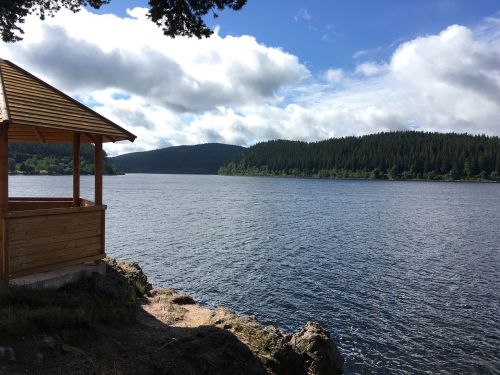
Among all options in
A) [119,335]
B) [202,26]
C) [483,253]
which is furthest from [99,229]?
[483,253]

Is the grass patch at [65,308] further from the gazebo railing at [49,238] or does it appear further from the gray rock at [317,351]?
the gray rock at [317,351]

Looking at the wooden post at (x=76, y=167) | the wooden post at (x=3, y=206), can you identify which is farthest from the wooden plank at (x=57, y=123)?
the wooden post at (x=76, y=167)

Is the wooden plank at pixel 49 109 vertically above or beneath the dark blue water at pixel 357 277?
above

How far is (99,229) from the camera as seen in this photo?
1241cm

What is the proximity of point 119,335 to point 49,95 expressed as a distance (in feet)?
23.9

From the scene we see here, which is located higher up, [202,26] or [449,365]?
[202,26]

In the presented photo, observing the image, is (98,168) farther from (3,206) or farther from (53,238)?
(3,206)

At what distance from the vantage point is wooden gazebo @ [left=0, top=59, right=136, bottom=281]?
10000mm

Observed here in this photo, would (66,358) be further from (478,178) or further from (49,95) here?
(478,178)

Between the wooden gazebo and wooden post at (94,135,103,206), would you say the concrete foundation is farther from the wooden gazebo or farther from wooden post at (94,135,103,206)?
wooden post at (94,135,103,206)

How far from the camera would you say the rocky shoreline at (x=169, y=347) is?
7.50m

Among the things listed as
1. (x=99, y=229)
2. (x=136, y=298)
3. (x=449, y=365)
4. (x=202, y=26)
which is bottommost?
(x=449, y=365)

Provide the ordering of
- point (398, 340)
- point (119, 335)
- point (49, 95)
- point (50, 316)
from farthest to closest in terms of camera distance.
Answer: point (398, 340)
point (49, 95)
point (119, 335)
point (50, 316)

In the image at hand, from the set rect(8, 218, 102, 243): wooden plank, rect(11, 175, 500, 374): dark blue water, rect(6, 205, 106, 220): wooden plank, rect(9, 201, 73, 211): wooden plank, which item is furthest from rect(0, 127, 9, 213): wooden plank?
rect(11, 175, 500, 374): dark blue water
